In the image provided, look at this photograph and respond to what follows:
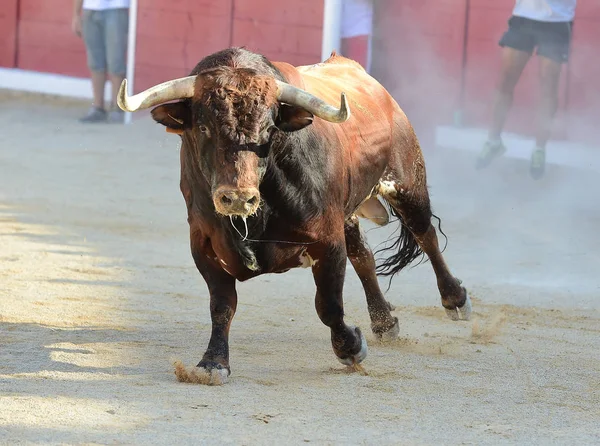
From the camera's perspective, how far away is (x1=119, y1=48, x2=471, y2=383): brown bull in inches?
118

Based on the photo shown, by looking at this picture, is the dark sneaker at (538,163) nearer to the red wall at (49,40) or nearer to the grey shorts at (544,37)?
the grey shorts at (544,37)

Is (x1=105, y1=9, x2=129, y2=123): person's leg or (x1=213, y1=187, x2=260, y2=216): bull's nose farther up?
(x1=213, y1=187, x2=260, y2=216): bull's nose

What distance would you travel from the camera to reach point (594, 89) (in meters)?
7.68

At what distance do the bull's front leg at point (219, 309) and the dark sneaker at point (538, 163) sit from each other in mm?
4628

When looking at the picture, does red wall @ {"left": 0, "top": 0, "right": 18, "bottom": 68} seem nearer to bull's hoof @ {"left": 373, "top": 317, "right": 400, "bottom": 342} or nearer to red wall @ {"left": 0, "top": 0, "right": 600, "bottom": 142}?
red wall @ {"left": 0, "top": 0, "right": 600, "bottom": 142}

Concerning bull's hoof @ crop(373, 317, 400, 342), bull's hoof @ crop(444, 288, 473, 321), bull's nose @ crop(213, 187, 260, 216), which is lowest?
bull's hoof @ crop(444, 288, 473, 321)

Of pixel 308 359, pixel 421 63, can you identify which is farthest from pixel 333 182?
Answer: pixel 421 63

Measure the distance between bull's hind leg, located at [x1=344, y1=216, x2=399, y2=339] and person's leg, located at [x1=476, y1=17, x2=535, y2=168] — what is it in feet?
12.9

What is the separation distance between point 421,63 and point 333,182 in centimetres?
536

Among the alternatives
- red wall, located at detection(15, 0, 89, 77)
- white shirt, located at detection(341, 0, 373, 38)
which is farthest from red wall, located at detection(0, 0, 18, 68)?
white shirt, located at detection(341, 0, 373, 38)

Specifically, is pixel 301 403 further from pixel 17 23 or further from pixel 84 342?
pixel 17 23

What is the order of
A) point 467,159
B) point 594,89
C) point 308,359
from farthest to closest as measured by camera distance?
point 467,159 → point 594,89 → point 308,359

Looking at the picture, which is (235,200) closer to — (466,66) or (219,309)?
(219,309)

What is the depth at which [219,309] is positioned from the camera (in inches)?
132
